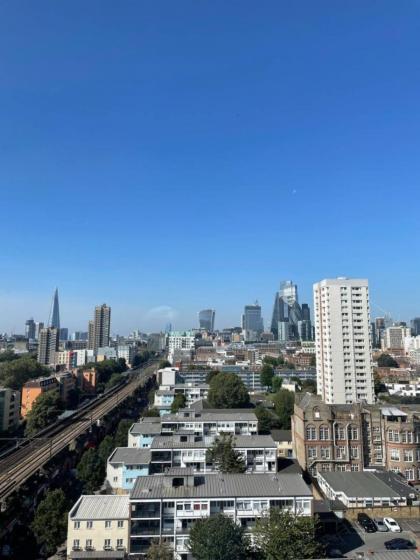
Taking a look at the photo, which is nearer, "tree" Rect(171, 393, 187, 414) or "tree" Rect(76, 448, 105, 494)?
"tree" Rect(76, 448, 105, 494)

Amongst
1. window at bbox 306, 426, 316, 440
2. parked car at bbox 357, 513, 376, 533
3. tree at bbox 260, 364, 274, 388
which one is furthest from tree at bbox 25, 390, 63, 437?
tree at bbox 260, 364, 274, 388

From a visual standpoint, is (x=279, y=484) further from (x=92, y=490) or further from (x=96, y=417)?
(x=96, y=417)

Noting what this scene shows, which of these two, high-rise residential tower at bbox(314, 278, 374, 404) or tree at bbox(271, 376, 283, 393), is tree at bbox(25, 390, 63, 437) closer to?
high-rise residential tower at bbox(314, 278, 374, 404)

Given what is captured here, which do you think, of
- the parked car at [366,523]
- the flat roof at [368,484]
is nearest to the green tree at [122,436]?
the flat roof at [368,484]

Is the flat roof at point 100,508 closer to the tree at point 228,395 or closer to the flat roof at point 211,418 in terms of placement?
the flat roof at point 211,418

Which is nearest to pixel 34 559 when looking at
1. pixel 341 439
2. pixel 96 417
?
pixel 341 439

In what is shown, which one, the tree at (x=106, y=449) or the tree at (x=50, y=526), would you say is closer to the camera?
the tree at (x=50, y=526)
